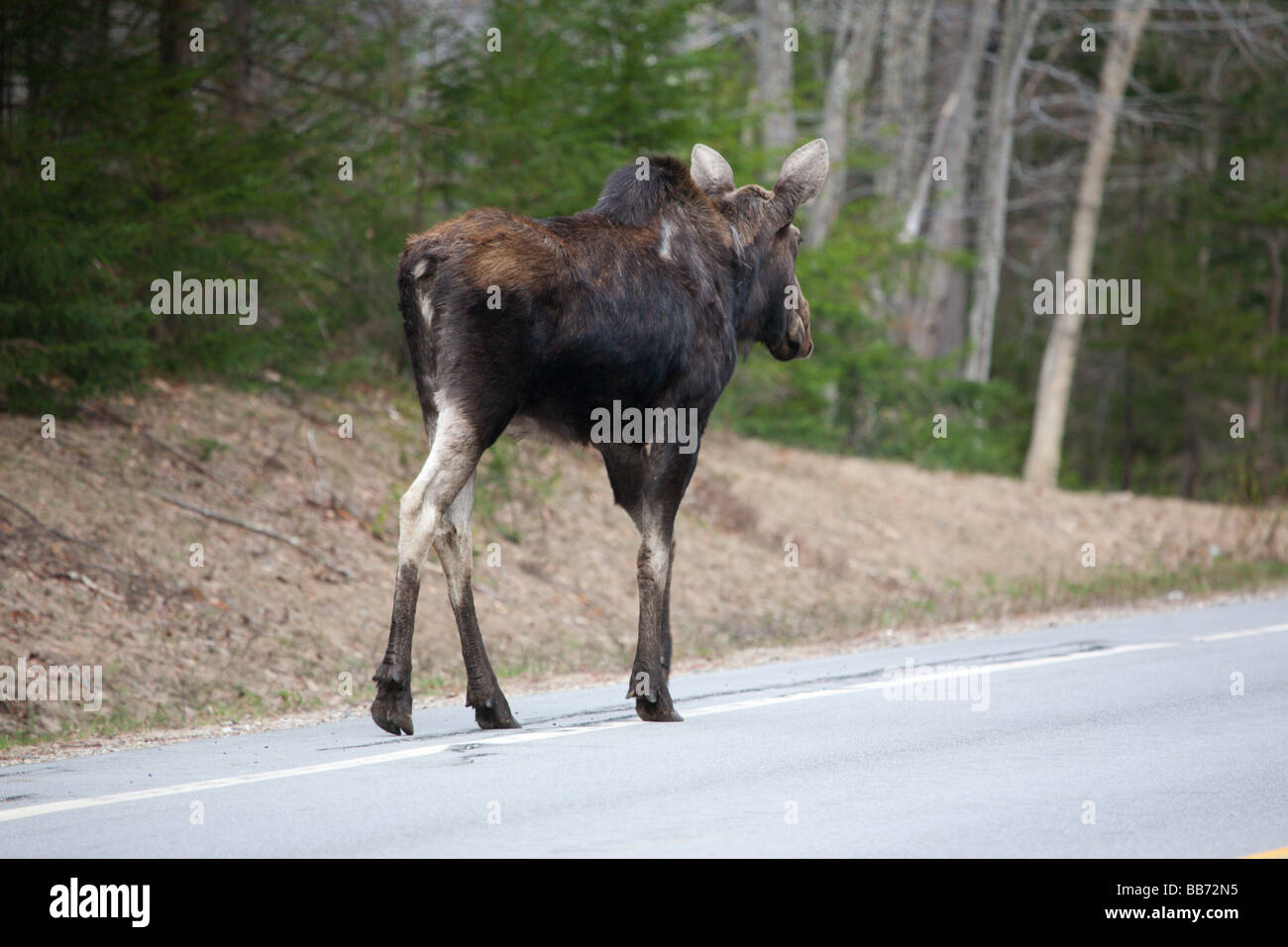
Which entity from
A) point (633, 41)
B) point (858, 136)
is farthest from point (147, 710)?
point (858, 136)

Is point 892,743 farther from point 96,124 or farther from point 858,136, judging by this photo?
point 858,136

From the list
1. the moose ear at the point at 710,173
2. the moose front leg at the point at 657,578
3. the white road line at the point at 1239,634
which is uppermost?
the moose ear at the point at 710,173

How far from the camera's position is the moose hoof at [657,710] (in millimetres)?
7738

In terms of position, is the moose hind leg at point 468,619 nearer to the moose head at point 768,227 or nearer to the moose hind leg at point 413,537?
the moose hind leg at point 413,537

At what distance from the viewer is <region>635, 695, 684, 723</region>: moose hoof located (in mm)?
7738

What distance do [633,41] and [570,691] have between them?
1092 cm

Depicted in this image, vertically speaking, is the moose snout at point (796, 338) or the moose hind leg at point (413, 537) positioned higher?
the moose snout at point (796, 338)

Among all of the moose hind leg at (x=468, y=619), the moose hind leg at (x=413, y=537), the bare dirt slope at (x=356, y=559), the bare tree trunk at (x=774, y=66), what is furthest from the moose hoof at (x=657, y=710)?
the bare tree trunk at (x=774, y=66)

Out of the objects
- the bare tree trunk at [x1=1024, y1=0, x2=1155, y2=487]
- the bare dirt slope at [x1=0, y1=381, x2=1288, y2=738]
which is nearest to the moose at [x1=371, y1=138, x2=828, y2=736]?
the bare dirt slope at [x1=0, y1=381, x2=1288, y2=738]

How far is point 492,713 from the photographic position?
757 cm

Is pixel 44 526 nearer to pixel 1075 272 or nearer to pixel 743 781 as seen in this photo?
pixel 743 781

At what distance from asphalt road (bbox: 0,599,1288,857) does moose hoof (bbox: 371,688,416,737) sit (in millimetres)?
85

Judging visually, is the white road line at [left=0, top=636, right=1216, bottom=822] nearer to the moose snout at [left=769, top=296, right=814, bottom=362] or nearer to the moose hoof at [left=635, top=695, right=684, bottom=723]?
the moose hoof at [left=635, top=695, right=684, bottom=723]

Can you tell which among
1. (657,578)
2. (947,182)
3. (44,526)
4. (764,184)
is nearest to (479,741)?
(657,578)
